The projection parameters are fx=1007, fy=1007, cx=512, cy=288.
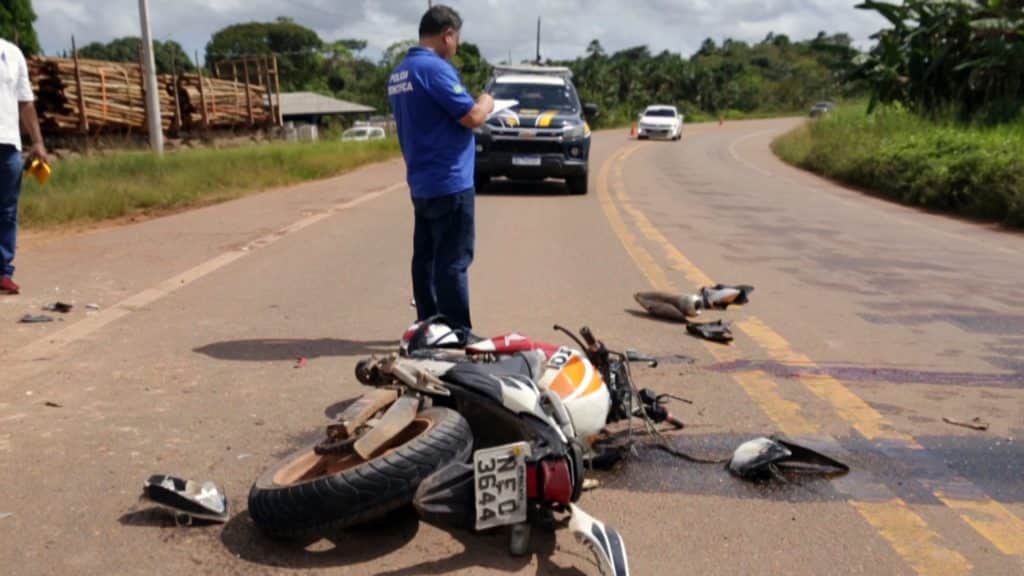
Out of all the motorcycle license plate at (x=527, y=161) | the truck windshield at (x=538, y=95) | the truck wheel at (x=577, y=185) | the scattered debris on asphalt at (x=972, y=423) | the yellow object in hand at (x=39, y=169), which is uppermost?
the truck windshield at (x=538, y=95)

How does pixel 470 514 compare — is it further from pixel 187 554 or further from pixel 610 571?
pixel 187 554

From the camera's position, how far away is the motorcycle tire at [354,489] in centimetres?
311

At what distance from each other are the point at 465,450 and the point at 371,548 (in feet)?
1.44

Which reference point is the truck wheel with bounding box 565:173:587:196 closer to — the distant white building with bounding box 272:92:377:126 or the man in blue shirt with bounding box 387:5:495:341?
the man in blue shirt with bounding box 387:5:495:341

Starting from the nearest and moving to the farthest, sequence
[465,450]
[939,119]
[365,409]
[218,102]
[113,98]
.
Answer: [465,450] → [365,409] → [113,98] → [939,119] → [218,102]

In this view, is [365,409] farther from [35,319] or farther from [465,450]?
[35,319]

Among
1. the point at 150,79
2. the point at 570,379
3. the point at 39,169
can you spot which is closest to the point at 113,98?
the point at 150,79

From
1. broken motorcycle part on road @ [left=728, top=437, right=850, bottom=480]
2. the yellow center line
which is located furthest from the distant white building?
broken motorcycle part on road @ [left=728, top=437, right=850, bottom=480]

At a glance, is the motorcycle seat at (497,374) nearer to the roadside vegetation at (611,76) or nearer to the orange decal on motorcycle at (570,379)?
the orange decal on motorcycle at (570,379)

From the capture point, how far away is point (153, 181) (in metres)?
15.9

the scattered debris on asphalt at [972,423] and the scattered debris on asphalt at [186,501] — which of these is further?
the scattered debris on asphalt at [972,423]

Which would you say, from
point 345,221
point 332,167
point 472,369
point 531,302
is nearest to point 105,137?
point 332,167

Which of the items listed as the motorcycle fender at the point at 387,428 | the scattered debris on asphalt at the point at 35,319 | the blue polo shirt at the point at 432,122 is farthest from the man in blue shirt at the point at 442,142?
the scattered debris on asphalt at the point at 35,319

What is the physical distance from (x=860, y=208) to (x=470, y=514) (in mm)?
14058
